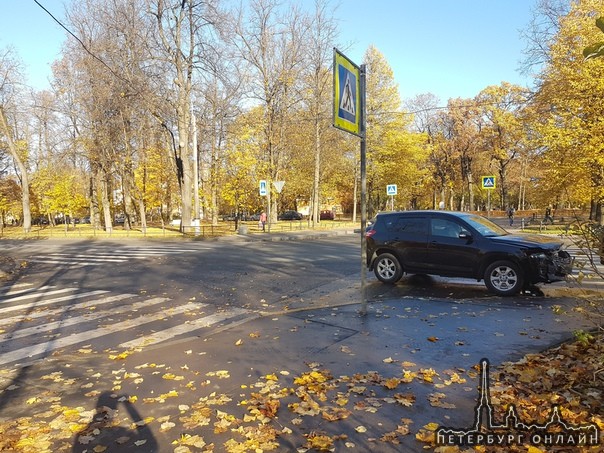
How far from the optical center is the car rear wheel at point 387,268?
33.4ft

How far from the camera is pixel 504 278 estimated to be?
8.57m

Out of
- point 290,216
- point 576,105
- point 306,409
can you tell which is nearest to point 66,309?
point 306,409

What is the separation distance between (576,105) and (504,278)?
53.2ft

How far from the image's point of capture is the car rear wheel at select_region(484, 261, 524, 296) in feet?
27.6

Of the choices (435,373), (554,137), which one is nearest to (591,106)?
(554,137)

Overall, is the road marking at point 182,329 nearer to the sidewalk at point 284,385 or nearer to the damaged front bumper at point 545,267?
the sidewalk at point 284,385

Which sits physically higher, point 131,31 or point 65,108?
point 131,31

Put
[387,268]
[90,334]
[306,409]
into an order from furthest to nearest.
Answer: [387,268]
[90,334]
[306,409]

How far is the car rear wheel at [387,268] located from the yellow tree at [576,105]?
14.5 meters

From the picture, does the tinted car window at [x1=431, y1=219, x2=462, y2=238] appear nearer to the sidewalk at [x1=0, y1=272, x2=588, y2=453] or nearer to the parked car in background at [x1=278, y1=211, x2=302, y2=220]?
the sidewalk at [x1=0, y1=272, x2=588, y2=453]

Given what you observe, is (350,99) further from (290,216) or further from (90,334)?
(290,216)

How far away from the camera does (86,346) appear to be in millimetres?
6000

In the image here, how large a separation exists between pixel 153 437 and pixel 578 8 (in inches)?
1044

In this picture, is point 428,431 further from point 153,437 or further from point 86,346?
point 86,346
